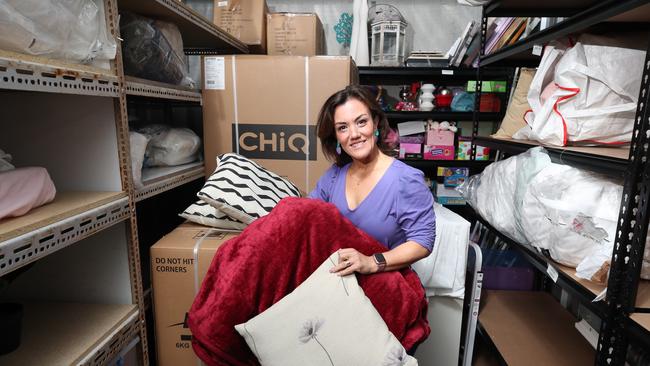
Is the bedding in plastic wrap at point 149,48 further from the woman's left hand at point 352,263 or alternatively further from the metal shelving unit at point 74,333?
the woman's left hand at point 352,263

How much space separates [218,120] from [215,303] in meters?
1.10

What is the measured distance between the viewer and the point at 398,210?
1178 mm

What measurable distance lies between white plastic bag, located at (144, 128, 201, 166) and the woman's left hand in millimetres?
1012

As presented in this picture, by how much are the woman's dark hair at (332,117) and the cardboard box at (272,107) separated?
317 millimetres

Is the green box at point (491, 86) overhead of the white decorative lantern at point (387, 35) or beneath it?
beneath

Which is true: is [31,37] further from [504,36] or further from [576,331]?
[504,36]

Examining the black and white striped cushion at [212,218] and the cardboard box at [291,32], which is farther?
the cardboard box at [291,32]

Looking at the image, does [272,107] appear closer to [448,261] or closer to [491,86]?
[448,261]

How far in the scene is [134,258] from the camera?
45.5 inches

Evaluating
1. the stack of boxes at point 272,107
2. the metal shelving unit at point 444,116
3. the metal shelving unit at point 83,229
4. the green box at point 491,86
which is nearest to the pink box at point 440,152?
the metal shelving unit at point 444,116

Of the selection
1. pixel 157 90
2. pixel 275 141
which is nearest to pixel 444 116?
pixel 275 141

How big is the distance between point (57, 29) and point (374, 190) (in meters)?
0.97

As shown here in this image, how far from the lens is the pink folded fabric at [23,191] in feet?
2.65

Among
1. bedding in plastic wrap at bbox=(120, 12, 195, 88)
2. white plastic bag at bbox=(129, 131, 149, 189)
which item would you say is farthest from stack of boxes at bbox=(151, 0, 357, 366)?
white plastic bag at bbox=(129, 131, 149, 189)
